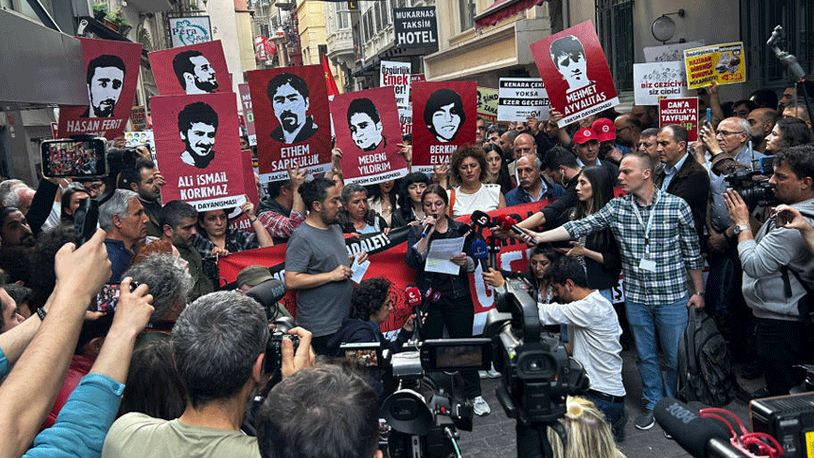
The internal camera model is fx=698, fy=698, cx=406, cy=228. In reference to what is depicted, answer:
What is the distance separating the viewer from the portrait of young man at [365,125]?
24.1 ft

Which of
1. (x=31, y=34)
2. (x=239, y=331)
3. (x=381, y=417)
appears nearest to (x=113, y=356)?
(x=239, y=331)

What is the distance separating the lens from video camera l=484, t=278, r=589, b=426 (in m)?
2.37

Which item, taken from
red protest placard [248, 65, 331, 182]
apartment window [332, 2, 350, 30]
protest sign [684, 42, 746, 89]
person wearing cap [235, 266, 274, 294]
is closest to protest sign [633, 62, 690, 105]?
protest sign [684, 42, 746, 89]

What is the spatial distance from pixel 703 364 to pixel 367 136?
3998 mm

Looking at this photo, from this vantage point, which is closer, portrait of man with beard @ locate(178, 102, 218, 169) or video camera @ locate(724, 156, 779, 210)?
video camera @ locate(724, 156, 779, 210)

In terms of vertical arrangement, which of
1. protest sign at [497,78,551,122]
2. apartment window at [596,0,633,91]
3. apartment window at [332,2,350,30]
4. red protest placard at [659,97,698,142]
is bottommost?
red protest placard at [659,97,698,142]

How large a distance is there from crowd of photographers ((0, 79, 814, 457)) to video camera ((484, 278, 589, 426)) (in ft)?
1.19

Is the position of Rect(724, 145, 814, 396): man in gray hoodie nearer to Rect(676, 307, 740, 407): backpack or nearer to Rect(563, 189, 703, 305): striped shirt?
Rect(676, 307, 740, 407): backpack

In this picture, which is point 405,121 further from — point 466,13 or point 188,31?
point 188,31

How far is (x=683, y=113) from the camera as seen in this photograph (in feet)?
23.9

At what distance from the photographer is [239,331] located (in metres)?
2.22

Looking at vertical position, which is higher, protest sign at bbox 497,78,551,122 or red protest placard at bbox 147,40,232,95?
red protest placard at bbox 147,40,232,95

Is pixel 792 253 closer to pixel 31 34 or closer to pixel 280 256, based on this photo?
pixel 280 256

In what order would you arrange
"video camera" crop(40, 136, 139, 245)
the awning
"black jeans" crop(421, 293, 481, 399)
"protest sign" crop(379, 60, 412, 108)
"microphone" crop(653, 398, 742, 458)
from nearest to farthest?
1. "microphone" crop(653, 398, 742, 458)
2. "video camera" crop(40, 136, 139, 245)
3. "black jeans" crop(421, 293, 481, 399)
4. "protest sign" crop(379, 60, 412, 108)
5. the awning
